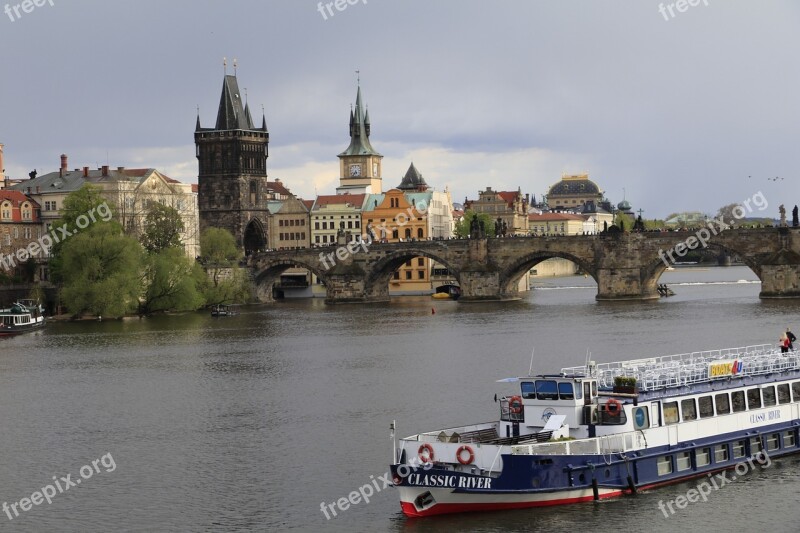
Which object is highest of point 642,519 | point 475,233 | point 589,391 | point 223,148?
point 223,148

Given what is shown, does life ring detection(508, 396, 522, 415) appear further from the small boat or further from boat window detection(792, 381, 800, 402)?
the small boat

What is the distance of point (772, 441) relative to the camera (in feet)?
134

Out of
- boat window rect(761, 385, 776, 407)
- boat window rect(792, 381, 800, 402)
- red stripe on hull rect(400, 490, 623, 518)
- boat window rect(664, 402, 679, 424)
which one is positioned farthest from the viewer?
boat window rect(792, 381, 800, 402)

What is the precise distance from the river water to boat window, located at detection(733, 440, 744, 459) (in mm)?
698

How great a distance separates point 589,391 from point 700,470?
165 inches

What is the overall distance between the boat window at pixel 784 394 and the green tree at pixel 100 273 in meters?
68.8

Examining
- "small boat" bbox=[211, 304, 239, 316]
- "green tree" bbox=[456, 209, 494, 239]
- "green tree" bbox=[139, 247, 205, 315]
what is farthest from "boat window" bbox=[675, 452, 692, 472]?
"green tree" bbox=[456, 209, 494, 239]

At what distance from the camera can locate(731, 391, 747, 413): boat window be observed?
131 feet

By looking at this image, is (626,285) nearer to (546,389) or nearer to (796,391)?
(796,391)

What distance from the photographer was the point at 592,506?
3553cm

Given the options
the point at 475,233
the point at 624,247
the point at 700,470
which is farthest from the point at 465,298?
the point at 700,470

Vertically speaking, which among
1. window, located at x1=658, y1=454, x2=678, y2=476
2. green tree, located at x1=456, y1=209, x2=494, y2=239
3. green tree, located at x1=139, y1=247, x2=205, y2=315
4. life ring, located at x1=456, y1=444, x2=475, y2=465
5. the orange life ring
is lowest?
window, located at x1=658, y1=454, x2=678, y2=476

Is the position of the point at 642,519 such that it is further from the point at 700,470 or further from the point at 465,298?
the point at 465,298

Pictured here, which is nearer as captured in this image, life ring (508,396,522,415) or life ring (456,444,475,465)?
life ring (456,444,475,465)
